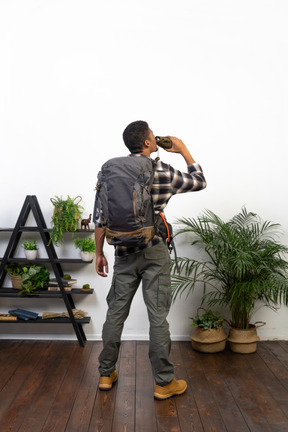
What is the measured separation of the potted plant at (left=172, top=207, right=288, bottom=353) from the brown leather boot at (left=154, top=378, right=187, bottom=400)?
770 millimetres

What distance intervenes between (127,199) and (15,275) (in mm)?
1551

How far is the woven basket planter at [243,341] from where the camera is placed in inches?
136

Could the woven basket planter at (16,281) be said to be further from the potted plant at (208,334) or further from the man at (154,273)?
the potted plant at (208,334)

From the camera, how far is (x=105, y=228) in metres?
2.63

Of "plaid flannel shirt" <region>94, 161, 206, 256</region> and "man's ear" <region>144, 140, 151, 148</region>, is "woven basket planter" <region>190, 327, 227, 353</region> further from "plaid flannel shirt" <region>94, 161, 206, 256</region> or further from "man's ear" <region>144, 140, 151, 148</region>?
"man's ear" <region>144, 140, 151, 148</region>

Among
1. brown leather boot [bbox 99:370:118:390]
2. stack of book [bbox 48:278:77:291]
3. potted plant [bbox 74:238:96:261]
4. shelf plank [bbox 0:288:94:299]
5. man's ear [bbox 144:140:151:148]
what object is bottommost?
brown leather boot [bbox 99:370:118:390]

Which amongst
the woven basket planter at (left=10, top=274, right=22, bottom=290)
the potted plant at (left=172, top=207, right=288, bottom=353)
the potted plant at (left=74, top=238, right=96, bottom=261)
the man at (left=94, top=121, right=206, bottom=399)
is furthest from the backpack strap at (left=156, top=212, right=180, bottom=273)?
the woven basket planter at (left=10, top=274, right=22, bottom=290)

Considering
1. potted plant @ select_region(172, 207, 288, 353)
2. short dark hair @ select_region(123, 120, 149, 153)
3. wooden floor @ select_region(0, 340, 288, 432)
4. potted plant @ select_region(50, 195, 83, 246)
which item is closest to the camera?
wooden floor @ select_region(0, 340, 288, 432)

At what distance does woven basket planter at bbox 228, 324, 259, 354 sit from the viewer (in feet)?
11.3

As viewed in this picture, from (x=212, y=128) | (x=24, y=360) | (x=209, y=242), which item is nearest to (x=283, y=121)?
(x=212, y=128)

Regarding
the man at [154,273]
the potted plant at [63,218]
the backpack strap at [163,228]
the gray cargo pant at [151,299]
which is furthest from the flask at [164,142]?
the potted plant at [63,218]

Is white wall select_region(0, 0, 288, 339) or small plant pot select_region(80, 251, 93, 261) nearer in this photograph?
small plant pot select_region(80, 251, 93, 261)

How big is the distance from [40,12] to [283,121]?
205 cm

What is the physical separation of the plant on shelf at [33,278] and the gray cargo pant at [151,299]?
106 cm
